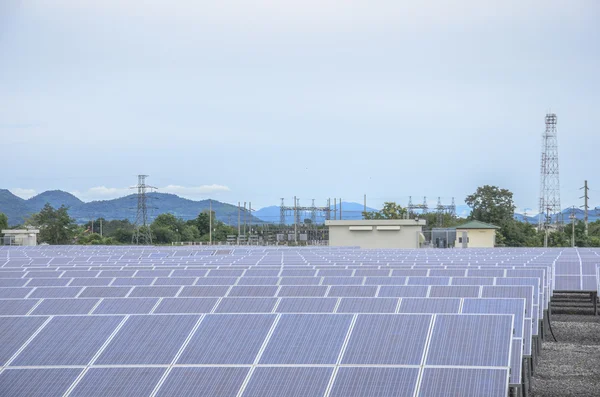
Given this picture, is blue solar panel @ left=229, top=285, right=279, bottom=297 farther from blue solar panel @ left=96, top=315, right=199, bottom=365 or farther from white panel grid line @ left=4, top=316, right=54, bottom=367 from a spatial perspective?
white panel grid line @ left=4, top=316, right=54, bottom=367

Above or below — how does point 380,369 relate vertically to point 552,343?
above

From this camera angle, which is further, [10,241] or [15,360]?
[10,241]

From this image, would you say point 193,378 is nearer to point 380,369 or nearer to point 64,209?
point 380,369

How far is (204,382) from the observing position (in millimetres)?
8586

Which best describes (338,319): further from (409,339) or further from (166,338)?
(166,338)

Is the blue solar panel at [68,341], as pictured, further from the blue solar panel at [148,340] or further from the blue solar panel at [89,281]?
the blue solar panel at [89,281]

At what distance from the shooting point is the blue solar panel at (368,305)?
1259cm

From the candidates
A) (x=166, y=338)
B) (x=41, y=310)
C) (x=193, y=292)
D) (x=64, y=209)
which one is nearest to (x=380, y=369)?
(x=166, y=338)

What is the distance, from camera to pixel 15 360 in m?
9.30

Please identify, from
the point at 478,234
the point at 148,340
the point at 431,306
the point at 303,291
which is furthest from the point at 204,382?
the point at 478,234

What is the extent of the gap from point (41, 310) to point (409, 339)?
5403 millimetres

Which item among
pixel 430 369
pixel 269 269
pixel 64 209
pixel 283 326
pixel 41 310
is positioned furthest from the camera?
pixel 64 209

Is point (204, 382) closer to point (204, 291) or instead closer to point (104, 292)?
point (104, 292)

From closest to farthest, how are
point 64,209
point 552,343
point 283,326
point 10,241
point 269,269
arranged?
point 283,326, point 552,343, point 269,269, point 10,241, point 64,209
